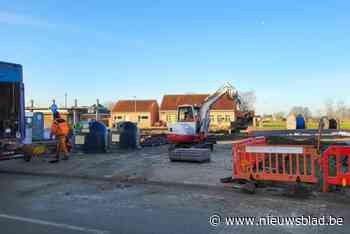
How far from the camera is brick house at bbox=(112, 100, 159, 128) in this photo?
2857 inches

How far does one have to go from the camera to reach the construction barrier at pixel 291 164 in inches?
306

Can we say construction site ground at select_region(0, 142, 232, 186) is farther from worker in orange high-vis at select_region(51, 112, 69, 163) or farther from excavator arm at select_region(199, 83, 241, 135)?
excavator arm at select_region(199, 83, 241, 135)

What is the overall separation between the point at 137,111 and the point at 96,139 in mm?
55492

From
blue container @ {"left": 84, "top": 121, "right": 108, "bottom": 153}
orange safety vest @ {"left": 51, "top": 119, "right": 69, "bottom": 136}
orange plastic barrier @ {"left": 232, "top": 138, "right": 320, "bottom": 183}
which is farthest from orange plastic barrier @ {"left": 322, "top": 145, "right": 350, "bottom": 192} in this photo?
blue container @ {"left": 84, "top": 121, "right": 108, "bottom": 153}

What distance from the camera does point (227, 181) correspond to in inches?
371

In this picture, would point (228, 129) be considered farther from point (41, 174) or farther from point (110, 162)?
point (41, 174)

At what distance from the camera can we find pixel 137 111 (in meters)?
73.3

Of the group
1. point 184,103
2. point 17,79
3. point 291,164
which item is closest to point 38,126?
point 17,79

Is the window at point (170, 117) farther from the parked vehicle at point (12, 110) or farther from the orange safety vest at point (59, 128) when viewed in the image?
the parked vehicle at point (12, 110)

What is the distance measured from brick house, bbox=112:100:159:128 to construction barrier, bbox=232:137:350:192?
62248 millimetres

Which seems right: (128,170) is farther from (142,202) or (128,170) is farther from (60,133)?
(142,202)

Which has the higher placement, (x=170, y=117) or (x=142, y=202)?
(x=170, y=117)

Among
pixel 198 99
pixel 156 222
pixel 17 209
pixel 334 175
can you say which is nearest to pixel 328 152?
pixel 334 175

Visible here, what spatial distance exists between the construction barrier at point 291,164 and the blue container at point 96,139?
33.7ft
